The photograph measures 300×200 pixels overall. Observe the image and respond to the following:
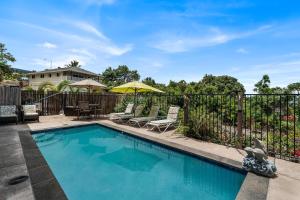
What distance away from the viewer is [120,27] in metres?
10.2

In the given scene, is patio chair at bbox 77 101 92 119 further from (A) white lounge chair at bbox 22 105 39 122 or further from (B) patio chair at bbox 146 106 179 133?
(B) patio chair at bbox 146 106 179 133

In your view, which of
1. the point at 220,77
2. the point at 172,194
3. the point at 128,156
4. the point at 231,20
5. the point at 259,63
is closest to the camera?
the point at 172,194

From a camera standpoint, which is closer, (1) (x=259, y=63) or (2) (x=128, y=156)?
(2) (x=128, y=156)

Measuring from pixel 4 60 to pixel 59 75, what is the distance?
365 inches

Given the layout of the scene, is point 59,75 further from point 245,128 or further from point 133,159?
point 245,128

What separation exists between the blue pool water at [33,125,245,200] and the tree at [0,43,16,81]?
67.7 ft

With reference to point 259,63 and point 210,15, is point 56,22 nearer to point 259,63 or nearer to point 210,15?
point 210,15

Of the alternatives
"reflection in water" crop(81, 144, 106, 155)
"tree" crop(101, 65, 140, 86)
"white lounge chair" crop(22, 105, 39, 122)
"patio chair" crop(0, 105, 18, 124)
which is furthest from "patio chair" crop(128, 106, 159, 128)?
"tree" crop(101, 65, 140, 86)

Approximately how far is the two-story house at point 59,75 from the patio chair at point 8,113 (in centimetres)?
2126

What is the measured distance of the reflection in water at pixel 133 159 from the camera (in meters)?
4.98

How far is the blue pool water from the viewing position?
366cm

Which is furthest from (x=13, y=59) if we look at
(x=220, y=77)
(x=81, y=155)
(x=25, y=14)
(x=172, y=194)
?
(x=220, y=77)

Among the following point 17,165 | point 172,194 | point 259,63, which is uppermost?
point 259,63

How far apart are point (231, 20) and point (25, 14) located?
912 centimetres
